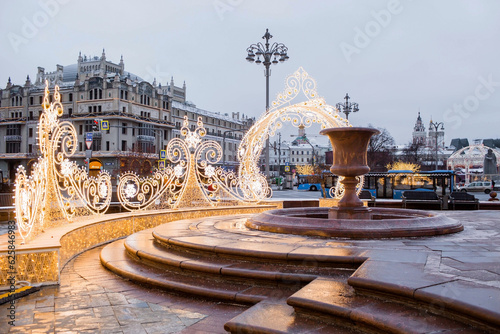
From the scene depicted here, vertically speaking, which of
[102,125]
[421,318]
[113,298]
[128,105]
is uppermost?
[128,105]

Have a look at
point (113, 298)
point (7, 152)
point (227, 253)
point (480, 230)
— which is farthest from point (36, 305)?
point (7, 152)

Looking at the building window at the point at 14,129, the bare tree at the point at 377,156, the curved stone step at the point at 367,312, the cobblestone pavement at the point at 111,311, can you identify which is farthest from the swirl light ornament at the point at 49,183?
the building window at the point at 14,129

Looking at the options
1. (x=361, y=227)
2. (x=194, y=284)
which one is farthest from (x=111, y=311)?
(x=361, y=227)

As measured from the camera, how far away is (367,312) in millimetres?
3547

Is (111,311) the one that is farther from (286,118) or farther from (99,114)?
(99,114)

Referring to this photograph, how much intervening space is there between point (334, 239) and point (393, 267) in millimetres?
2636

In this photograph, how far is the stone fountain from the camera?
23.7ft

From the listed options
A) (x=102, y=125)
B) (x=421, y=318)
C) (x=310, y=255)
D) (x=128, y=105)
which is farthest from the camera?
(x=128, y=105)

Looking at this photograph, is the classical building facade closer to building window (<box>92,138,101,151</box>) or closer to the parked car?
building window (<box>92,138,101,151</box>)

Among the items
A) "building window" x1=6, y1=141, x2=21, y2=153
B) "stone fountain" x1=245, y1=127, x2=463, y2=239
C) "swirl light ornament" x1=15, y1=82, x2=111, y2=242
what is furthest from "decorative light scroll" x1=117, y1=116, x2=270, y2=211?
"building window" x1=6, y1=141, x2=21, y2=153

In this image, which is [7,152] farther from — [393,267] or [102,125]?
[393,267]

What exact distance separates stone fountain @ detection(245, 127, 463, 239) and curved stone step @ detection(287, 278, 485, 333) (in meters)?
2.96

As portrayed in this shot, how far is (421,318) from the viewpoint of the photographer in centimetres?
337

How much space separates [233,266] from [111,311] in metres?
1.66
